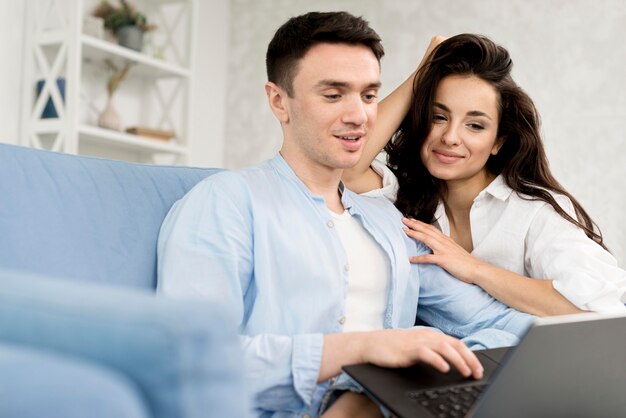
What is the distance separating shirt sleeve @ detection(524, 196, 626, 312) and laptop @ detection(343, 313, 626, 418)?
2.03 ft

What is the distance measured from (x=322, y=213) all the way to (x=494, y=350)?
1.51 feet


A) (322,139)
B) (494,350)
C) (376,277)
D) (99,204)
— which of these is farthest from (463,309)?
(99,204)

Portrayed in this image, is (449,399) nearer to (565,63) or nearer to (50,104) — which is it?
(50,104)

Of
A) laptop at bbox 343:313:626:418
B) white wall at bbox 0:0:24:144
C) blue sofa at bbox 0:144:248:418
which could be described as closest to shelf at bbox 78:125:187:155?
white wall at bbox 0:0:24:144

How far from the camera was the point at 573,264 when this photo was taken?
65.7 inches

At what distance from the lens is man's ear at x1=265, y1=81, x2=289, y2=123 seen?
165 centimetres

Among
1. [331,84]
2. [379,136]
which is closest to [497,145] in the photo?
[379,136]

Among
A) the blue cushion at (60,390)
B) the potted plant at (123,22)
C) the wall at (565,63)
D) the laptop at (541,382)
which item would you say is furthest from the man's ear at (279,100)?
the wall at (565,63)

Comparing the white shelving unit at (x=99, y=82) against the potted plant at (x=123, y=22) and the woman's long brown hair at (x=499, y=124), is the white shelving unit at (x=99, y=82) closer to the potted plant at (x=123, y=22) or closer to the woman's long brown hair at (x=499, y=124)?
the potted plant at (x=123, y=22)

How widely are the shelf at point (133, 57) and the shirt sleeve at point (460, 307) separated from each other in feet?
8.17

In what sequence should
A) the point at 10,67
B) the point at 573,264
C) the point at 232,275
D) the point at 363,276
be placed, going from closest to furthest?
the point at 232,275 → the point at 363,276 → the point at 573,264 → the point at 10,67

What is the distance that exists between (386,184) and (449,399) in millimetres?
1015

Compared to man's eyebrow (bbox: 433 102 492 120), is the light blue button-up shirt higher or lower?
lower

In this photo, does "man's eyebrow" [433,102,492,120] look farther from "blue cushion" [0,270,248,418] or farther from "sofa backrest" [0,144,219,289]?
"blue cushion" [0,270,248,418]
